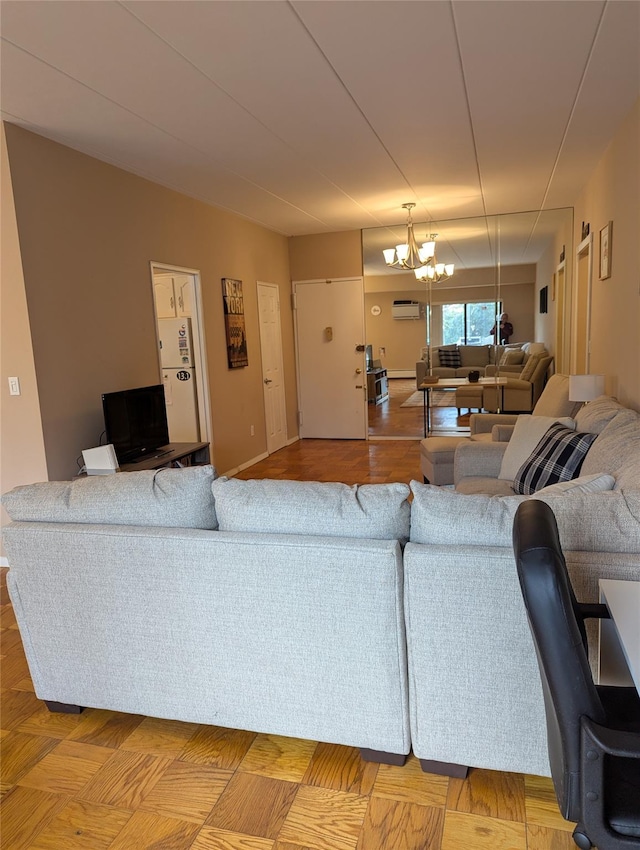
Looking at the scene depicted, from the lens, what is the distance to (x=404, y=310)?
10.2 meters

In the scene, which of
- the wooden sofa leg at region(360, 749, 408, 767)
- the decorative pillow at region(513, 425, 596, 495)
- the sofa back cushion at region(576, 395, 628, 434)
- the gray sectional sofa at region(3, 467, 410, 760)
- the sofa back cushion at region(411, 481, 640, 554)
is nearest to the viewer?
the sofa back cushion at region(411, 481, 640, 554)

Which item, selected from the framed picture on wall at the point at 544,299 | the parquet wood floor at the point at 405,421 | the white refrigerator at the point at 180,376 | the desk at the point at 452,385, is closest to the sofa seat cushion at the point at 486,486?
the white refrigerator at the point at 180,376

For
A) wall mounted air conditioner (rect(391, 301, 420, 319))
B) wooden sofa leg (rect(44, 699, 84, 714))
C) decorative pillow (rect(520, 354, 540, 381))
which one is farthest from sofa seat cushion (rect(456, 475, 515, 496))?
wall mounted air conditioner (rect(391, 301, 420, 319))

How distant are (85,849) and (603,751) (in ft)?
4.82

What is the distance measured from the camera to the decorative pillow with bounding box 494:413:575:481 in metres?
3.35

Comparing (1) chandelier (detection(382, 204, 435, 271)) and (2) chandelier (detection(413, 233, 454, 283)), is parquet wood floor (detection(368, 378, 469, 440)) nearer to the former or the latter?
(2) chandelier (detection(413, 233, 454, 283))

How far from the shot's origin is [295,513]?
69.7 inches

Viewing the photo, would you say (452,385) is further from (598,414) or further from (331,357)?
(598,414)

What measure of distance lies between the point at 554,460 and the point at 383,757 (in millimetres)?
1772

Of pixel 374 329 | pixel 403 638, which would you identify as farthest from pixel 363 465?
pixel 374 329

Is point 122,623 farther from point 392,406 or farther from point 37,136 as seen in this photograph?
point 392,406

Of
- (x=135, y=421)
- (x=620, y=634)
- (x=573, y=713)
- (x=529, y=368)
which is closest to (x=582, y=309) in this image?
(x=529, y=368)

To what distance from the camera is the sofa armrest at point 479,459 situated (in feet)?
12.1

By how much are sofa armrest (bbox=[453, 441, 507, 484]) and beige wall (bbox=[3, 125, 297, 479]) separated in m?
2.42
